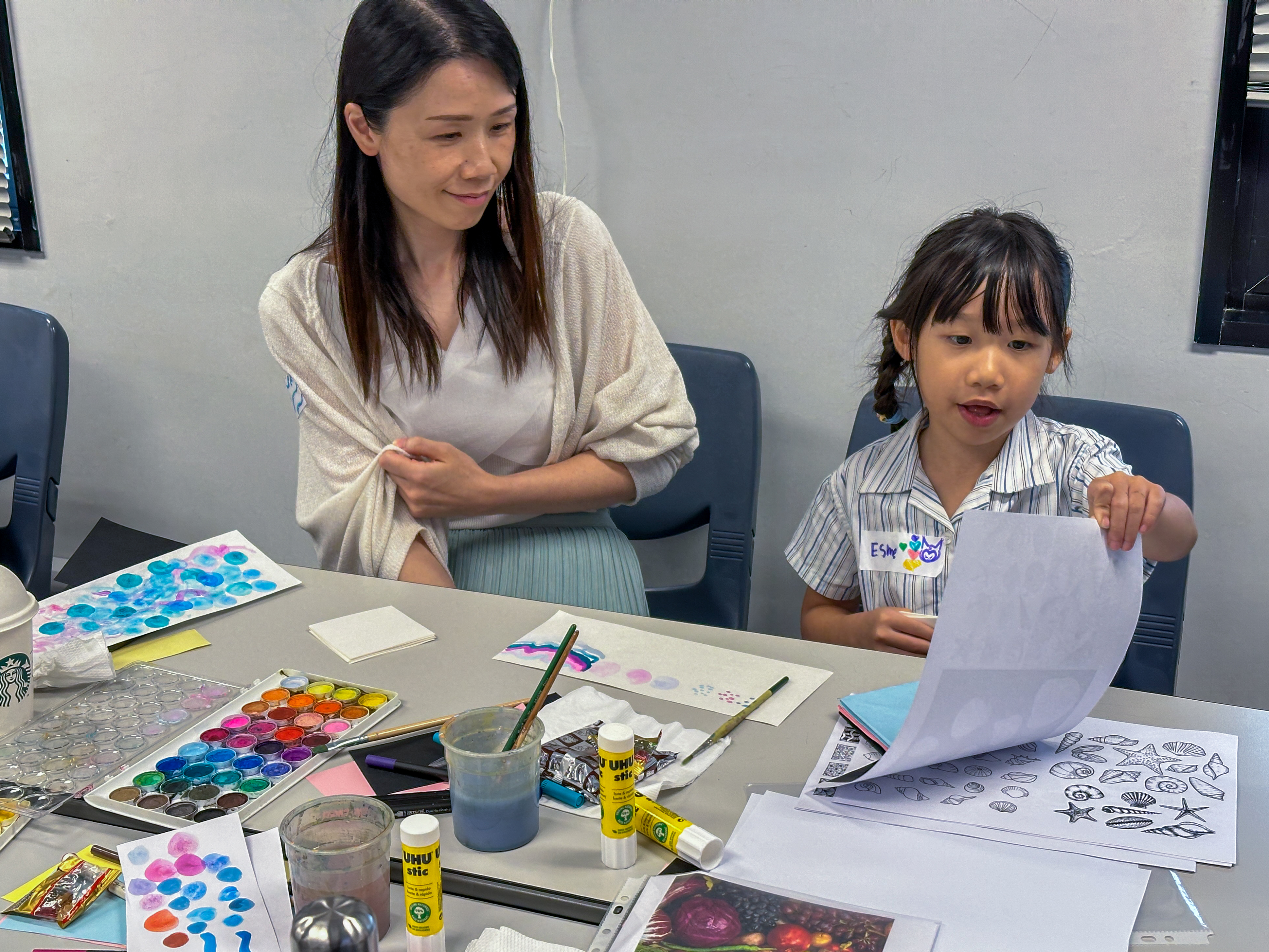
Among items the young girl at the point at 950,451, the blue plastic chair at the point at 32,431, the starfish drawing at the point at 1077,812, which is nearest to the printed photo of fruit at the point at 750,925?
the starfish drawing at the point at 1077,812

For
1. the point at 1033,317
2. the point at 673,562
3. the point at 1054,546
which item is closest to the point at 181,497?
the point at 673,562

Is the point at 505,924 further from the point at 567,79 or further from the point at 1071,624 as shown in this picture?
the point at 567,79

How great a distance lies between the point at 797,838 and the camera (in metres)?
0.88

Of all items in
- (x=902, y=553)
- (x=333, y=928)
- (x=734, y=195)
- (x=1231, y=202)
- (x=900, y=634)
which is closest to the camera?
(x=333, y=928)

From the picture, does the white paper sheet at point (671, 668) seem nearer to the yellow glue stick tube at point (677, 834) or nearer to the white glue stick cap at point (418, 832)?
the yellow glue stick tube at point (677, 834)

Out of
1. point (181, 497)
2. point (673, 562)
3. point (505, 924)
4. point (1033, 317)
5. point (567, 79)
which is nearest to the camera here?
point (505, 924)

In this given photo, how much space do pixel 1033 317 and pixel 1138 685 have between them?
2.12 feet

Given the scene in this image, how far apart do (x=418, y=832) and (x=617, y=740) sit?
6.6 inches

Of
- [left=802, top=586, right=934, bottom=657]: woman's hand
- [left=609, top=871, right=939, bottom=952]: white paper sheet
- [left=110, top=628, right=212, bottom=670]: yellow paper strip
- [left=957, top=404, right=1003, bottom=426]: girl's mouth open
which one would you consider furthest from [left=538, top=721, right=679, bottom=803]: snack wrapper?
[left=957, top=404, right=1003, bottom=426]: girl's mouth open

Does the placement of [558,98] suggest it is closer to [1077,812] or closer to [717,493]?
[717,493]

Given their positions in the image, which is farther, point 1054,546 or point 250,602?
point 250,602

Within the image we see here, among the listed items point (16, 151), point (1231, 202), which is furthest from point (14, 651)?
point (16, 151)

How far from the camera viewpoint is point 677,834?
2.80 feet

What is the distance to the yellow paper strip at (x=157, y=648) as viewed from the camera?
1.20 metres
